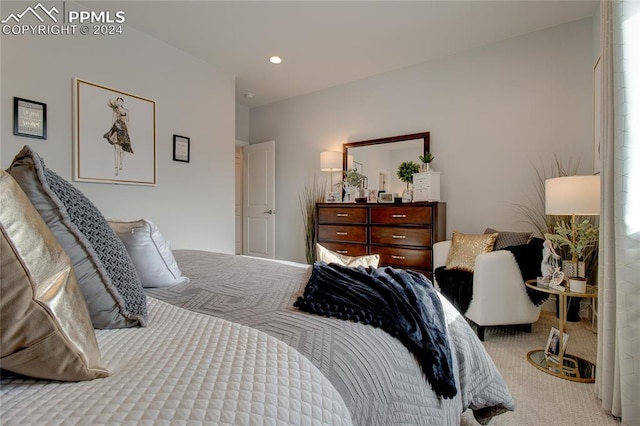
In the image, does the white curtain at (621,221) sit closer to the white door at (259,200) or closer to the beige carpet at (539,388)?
the beige carpet at (539,388)

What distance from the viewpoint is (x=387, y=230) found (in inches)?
142

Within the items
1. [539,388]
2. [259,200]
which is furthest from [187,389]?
[259,200]

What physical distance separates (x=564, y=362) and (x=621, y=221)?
120 cm

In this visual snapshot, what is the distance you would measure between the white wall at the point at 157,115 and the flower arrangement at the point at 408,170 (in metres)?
2.18

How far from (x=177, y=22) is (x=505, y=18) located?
3.09 m

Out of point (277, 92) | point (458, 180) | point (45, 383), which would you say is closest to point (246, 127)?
point (277, 92)

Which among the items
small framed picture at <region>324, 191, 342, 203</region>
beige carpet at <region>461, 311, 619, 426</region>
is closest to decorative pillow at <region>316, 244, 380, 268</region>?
beige carpet at <region>461, 311, 619, 426</region>

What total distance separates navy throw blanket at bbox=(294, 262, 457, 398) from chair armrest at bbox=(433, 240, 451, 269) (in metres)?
2.06

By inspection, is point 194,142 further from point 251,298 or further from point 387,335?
point 387,335

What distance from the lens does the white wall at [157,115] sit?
251cm

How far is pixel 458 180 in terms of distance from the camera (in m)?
3.67

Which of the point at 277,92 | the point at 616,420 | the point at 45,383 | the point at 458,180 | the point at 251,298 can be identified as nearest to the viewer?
the point at 45,383

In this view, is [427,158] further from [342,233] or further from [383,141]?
[342,233]

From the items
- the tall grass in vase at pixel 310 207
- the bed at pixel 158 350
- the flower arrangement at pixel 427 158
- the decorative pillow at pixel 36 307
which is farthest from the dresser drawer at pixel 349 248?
the decorative pillow at pixel 36 307
